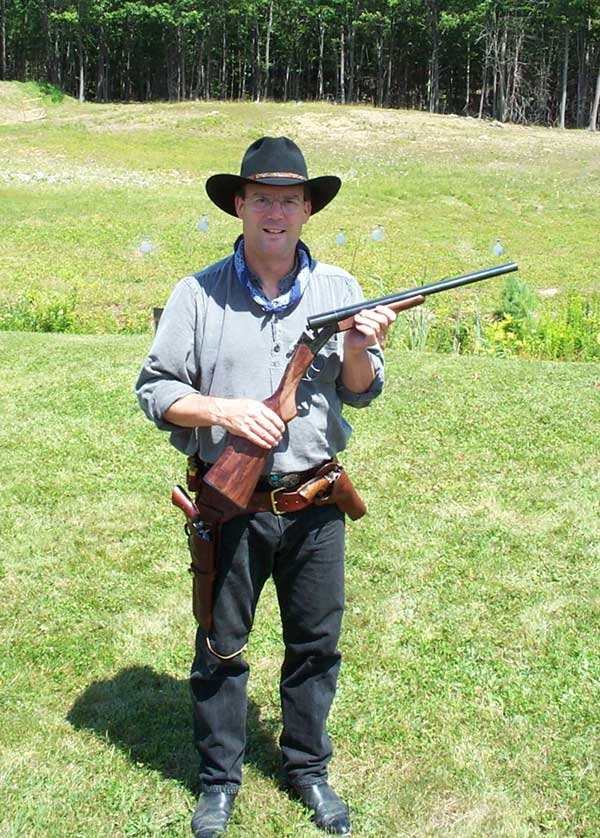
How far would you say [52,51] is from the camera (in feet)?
234

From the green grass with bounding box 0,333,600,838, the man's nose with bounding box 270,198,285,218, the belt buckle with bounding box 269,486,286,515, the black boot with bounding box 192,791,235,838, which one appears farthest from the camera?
the green grass with bounding box 0,333,600,838

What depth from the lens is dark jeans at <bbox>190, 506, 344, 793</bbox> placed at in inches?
118

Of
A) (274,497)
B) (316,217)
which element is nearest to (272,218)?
(274,497)

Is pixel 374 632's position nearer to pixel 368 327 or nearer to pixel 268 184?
pixel 368 327

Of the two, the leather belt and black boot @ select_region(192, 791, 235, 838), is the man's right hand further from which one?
black boot @ select_region(192, 791, 235, 838)

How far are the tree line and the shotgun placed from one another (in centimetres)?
6435

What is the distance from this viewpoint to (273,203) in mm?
2832

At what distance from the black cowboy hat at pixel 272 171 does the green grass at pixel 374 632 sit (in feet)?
7.33

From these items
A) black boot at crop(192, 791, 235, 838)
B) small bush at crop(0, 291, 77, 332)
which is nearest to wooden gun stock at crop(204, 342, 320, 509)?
black boot at crop(192, 791, 235, 838)

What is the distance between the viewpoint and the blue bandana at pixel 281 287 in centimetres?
290

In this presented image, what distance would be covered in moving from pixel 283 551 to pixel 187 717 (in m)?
1.20

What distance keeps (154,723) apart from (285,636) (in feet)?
3.14

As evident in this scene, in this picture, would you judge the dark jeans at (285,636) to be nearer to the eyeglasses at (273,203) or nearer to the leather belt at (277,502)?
the leather belt at (277,502)

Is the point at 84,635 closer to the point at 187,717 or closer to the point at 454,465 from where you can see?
the point at 187,717
